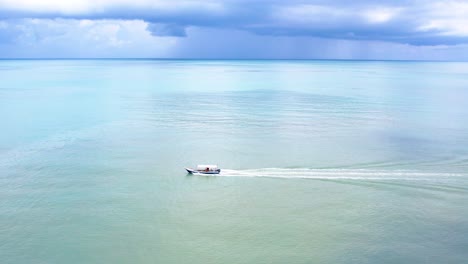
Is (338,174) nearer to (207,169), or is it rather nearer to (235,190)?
(235,190)

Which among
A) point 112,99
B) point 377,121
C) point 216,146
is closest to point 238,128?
point 216,146

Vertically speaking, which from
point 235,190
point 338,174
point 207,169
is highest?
point 338,174

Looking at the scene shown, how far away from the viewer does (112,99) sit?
323 feet

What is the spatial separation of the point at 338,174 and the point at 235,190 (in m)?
10.6

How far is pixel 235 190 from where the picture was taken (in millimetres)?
40094

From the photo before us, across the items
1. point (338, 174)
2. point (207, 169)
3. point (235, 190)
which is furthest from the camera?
point (207, 169)

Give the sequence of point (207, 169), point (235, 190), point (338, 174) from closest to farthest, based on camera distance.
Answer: point (235, 190) < point (338, 174) < point (207, 169)

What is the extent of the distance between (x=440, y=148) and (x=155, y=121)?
41.3m

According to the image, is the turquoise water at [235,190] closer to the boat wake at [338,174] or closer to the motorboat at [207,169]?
the boat wake at [338,174]

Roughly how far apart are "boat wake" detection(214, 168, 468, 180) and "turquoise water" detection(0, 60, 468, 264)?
0.38ft

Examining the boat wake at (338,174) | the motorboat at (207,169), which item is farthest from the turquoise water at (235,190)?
the motorboat at (207,169)

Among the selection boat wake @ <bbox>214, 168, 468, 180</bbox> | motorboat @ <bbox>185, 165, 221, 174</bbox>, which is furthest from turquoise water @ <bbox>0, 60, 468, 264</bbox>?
motorboat @ <bbox>185, 165, 221, 174</bbox>

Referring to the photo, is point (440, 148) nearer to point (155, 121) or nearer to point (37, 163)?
point (155, 121)

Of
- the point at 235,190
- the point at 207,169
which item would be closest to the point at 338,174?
the point at 235,190
